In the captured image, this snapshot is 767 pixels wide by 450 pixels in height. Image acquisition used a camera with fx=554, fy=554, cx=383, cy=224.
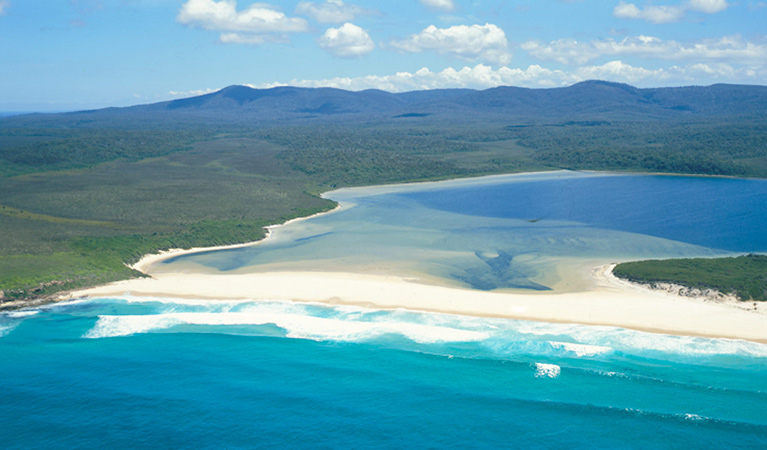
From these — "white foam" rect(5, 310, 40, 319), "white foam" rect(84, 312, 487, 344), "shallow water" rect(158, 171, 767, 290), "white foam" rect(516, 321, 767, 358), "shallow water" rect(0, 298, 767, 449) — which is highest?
"shallow water" rect(158, 171, 767, 290)

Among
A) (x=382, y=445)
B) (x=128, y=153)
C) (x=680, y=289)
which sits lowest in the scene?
(x=382, y=445)

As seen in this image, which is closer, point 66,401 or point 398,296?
point 66,401

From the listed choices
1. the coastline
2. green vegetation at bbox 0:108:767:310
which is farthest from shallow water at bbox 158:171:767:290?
green vegetation at bbox 0:108:767:310

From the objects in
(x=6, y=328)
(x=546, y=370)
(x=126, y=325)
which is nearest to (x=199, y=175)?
(x=6, y=328)

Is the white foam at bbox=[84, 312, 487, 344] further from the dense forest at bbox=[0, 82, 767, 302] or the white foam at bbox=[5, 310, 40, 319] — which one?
the dense forest at bbox=[0, 82, 767, 302]

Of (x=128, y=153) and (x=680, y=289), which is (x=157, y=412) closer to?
(x=680, y=289)

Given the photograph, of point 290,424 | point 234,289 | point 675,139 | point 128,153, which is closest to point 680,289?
point 290,424
